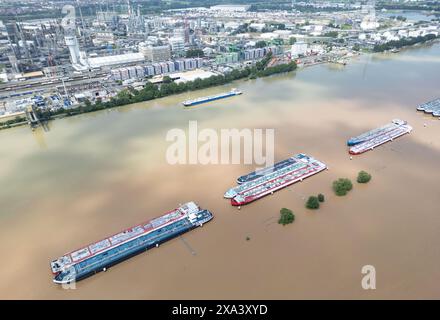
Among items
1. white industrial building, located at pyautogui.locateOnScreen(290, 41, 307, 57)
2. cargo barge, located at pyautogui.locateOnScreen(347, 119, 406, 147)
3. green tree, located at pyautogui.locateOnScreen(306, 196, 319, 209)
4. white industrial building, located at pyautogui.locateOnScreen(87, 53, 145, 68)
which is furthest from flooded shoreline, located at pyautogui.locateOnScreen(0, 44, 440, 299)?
white industrial building, located at pyautogui.locateOnScreen(290, 41, 307, 57)

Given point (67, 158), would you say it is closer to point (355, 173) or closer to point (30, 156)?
point (30, 156)

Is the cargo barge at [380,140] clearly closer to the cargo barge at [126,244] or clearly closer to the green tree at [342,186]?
the green tree at [342,186]

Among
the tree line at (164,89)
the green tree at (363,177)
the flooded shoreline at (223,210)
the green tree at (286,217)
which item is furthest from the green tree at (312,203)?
the tree line at (164,89)

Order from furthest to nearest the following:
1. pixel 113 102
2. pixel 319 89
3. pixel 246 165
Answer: pixel 319 89 → pixel 113 102 → pixel 246 165

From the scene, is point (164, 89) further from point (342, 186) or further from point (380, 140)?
point (342, 186)

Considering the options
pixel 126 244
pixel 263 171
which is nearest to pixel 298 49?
pixel 263 171
